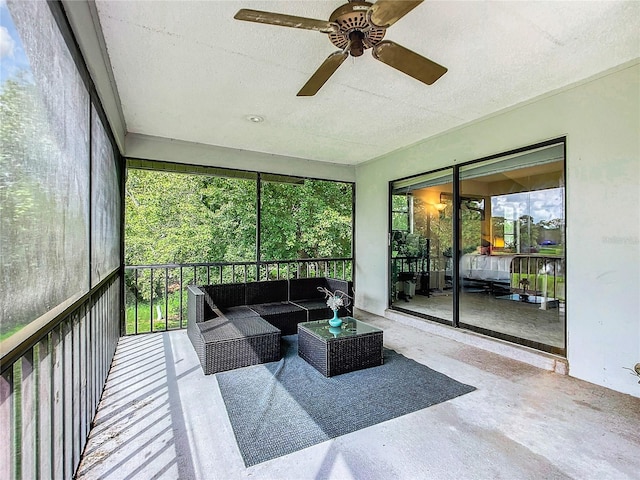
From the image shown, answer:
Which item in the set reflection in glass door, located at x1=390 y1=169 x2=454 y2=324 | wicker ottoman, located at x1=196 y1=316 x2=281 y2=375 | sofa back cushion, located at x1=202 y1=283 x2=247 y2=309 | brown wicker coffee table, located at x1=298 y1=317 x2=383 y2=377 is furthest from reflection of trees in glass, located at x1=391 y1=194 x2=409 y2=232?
wicker ottoman, located at x1=196 y1=316 x2=281 y2=375

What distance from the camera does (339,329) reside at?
10.2 feet

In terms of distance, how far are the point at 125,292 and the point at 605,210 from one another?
5.39 metres

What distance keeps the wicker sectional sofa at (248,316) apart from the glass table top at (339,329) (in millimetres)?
367

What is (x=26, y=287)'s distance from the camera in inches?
42.4

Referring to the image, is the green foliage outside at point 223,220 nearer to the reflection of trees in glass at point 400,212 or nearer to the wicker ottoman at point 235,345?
the reflection of trees in glass at point 400,212

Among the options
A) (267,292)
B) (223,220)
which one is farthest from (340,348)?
(223,220)

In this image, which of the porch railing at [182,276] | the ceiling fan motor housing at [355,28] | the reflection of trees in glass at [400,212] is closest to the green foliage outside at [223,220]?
the porch railing at [182,276]

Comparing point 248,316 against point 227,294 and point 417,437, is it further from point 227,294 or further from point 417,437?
point 417,437

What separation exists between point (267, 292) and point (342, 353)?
5.97 feet

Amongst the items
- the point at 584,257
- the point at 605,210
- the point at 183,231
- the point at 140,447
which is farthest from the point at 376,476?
the point at 183,231

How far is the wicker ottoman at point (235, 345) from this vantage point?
2.86 metres

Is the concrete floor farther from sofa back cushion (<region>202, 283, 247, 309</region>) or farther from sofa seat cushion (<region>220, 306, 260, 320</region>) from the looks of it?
sofa back cushion (<region>202, 283, 247, 309</region>)

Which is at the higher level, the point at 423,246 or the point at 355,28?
the point at 355,28

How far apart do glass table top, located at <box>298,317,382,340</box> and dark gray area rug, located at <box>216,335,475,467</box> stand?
0.33 metres
